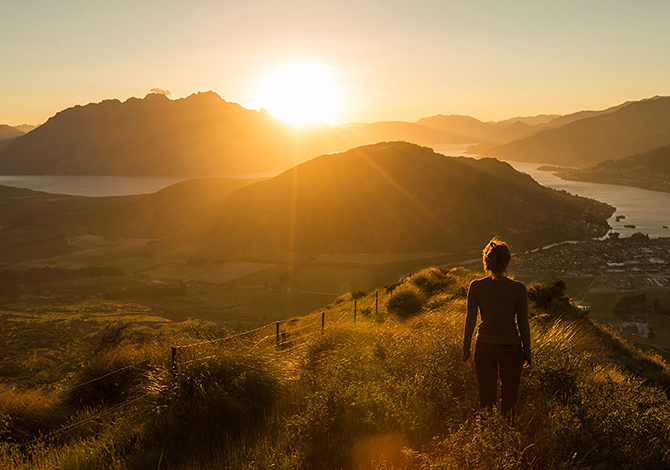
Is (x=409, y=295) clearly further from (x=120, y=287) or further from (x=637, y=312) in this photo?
(x=120, y=287)

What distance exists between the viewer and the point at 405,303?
50.1 feet

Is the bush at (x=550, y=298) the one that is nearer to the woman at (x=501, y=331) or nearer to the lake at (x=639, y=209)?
the woman at (x=501, y=331)

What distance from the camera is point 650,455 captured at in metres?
4.10

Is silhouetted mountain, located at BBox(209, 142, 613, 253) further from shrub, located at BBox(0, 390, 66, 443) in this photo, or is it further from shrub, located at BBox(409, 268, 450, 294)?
shrub, located at BBox(0, 390, 66, 443)

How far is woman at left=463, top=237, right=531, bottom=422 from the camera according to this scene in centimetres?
478

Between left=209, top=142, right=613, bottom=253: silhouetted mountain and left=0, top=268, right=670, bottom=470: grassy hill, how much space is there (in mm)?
102368

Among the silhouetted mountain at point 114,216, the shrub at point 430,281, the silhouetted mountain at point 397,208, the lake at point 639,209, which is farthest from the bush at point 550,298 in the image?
the silhouetted mountain at point 114,216

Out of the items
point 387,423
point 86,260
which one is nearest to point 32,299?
point 86,260

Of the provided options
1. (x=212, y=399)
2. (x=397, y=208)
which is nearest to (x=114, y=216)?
(x=397, y=208)

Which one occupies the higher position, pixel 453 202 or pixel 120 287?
pixel 453 202

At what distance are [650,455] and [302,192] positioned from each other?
133 metres

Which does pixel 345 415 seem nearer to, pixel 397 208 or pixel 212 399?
pixel 212 399

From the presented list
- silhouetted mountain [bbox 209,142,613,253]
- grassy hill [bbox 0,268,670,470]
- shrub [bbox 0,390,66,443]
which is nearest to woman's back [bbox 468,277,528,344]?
grassy hill [bbox 0,268,670,470]

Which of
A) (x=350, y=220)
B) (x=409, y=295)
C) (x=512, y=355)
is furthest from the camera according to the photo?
(x=350, y=220)
